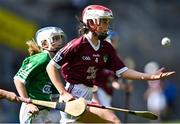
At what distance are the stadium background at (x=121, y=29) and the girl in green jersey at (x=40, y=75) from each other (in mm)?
8930

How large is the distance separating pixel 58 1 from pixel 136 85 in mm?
2740

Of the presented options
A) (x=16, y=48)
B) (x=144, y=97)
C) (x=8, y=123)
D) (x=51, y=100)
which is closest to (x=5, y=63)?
(x=16, y=48)

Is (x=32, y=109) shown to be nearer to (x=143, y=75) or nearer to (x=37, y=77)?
(x=37, y=77)

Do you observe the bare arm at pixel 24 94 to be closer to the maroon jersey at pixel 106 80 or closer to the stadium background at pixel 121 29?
the maroon jersey at pixel 106 80

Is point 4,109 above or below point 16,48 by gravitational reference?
below

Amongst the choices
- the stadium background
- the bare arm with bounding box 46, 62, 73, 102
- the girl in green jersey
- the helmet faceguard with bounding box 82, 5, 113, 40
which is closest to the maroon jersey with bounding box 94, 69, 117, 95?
the girl in green jersey

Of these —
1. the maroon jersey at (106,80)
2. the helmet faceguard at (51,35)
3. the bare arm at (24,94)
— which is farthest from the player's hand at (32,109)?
the maroon jersey at (106,80)

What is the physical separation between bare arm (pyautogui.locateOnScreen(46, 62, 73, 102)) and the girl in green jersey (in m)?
0.49

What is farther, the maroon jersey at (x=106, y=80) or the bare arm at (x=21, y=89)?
the maroon jersey at (x=106, y=80)

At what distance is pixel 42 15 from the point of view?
21.7 meters

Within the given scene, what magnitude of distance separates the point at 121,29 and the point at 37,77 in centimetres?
1136

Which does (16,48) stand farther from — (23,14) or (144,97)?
(144,97)

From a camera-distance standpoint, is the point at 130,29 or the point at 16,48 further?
the point at 130,29

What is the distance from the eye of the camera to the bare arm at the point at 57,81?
33.9 ft
